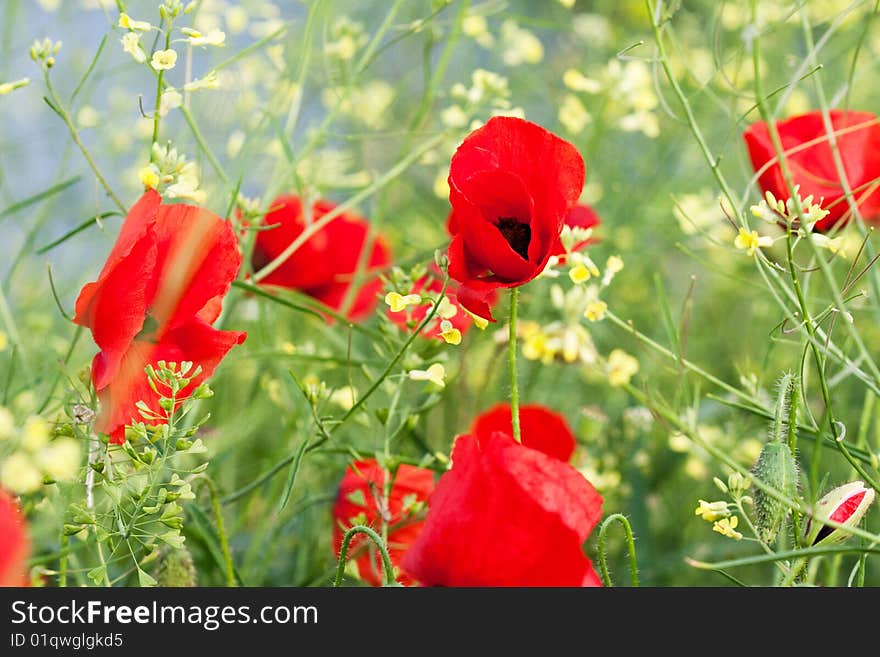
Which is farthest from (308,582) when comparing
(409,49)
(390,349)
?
(409,49)

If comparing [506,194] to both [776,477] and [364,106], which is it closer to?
[776,477]

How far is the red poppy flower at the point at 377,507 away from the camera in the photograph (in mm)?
481

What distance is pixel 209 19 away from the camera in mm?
651

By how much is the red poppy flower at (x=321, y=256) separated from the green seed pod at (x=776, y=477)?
0.32 metres

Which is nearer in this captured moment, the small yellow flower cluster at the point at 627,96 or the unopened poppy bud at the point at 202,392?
the unopened poppy bud at the point at 202,392

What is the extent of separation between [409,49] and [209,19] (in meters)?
0.87

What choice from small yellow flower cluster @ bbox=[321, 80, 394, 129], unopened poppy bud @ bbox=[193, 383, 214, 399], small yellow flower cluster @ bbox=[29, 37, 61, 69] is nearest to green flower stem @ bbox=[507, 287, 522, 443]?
unopened poppy bud @ bbox=[193, 383, 214, 399]

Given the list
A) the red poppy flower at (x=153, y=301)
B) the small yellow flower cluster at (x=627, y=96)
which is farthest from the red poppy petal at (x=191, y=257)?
the small yellow flower cluster at (x=627, y=96)

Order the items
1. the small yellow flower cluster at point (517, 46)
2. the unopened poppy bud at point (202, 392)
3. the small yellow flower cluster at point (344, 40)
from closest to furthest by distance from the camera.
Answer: the unopened poppy bud at point (202, 392) < the small yellow flower cluster at point (344, 40) < the small yellow flower cluster at point (517, 46)

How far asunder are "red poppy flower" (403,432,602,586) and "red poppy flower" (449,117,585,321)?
8 centimetres

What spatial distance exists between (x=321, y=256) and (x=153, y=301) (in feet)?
0.95

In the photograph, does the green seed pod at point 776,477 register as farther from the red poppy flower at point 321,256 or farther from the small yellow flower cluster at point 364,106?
the small yellow flower cluster at point 364,106

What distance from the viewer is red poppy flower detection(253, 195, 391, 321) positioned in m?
0.67

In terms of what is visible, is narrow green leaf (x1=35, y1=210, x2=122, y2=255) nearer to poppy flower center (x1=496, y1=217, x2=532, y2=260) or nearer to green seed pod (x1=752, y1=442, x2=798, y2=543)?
poppy flower center (x1=496, y1=217, x2=532, y2=260)
